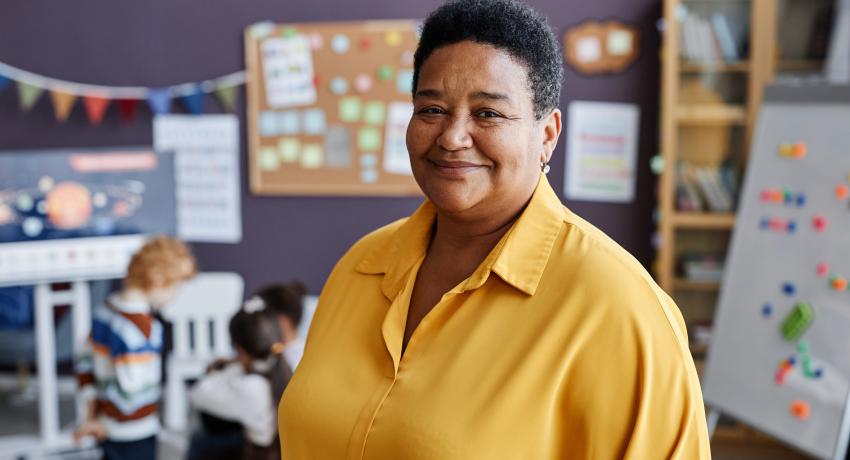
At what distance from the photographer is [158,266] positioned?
2.62 metres

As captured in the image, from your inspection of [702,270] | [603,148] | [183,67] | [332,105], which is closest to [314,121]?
[332,105]

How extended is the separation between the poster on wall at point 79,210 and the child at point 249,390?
144cm

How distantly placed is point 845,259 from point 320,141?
235 cm

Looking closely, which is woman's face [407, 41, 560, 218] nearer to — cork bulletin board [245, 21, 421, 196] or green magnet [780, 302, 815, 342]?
green magnet [780, 302, 815, 342]

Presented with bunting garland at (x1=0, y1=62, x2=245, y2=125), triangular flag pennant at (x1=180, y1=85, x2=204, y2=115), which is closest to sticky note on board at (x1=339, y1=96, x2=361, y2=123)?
bunting garland at (x1=0, y1=62, x2=245, y2=125)

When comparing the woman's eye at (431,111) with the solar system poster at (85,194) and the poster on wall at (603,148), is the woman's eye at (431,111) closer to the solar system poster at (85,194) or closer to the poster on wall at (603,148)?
the poster on wall at (603,148)

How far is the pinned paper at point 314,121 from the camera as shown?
397cm

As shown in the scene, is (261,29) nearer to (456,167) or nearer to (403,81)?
(403,81)

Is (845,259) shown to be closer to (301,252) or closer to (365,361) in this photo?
(365,361)

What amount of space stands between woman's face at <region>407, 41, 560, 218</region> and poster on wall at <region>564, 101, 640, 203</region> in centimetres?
275

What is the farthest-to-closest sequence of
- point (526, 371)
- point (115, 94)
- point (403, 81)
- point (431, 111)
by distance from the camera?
point (115, 94), point (403, 81), point (431, 111), point (526, 371)

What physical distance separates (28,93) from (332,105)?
1.51 m

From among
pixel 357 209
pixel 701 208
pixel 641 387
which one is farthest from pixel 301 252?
pixel 641 387

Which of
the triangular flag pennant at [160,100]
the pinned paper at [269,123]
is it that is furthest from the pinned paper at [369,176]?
the triangular flag pennant at [160,100]
